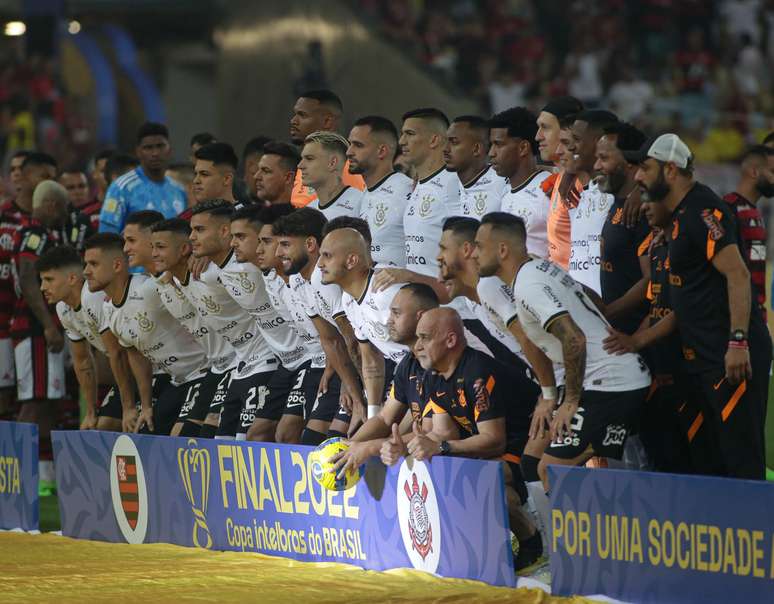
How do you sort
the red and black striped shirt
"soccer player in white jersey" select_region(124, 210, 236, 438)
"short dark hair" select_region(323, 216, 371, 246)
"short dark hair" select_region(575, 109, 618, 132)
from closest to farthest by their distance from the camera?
1. "short dark hair" select_region(575, 109, 618, 132)
2. "short dark hair" select_region(323, 216, 371, 246)
3. "soccer player in white jersey" select_region(124, 210, 236, 438)
4. the red and black striped shirt

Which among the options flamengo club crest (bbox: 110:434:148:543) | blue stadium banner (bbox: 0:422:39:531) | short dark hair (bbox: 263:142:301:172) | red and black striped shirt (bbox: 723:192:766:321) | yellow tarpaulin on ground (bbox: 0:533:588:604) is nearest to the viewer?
yellow tarpaulin on ground (bbox: 0:533:588:604)

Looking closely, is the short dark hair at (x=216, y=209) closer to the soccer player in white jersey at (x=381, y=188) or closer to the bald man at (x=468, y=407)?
the soccer player in white jersey at (x=381, y=188)

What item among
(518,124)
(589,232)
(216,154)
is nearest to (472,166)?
(518,124)

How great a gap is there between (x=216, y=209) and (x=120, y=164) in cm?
340

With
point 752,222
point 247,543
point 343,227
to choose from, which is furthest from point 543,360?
point 752,222

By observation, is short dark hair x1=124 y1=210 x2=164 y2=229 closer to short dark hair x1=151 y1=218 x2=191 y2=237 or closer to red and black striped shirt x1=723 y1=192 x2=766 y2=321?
short dark hair x1=151 y1=218 x2=191 y2=237

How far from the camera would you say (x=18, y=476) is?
10562 millimetres

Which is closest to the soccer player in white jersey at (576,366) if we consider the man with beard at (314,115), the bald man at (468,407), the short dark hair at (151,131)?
the bald man at (468,407)

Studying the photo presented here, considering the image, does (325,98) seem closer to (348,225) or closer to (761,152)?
(348,225)

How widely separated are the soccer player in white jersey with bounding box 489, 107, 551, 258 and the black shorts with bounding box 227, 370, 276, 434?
7.00ft

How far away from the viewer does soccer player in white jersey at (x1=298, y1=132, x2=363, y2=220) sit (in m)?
9.41

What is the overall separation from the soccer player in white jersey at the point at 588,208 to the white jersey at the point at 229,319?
8.49ft

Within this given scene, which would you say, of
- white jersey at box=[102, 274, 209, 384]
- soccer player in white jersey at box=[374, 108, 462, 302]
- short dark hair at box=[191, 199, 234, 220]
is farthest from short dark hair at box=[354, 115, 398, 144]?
white jersey at box=[102, 274, 209, 384]

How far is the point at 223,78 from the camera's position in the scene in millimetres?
26172
